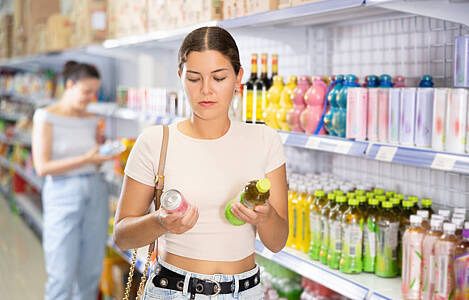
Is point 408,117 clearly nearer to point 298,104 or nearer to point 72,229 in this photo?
point 298,104

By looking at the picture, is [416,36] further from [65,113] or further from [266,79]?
[65,113]

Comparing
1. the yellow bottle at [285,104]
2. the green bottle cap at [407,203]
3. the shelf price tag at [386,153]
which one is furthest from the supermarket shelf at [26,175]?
the shelf price tag at [386,153]

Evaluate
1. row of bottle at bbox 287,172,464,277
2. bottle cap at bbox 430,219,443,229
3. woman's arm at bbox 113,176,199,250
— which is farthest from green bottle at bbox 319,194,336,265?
woman's arm at bbox 113,176,199,250

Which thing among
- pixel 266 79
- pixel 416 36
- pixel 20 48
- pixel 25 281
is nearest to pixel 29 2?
pixel 20 48

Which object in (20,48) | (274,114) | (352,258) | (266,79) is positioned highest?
(20,48)

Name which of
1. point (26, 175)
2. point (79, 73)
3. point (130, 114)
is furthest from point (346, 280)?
point (26, 175)

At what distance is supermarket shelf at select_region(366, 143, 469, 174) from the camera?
66.8 inches

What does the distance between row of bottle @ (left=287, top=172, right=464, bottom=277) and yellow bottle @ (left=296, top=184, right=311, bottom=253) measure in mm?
89

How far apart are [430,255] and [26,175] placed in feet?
21.9

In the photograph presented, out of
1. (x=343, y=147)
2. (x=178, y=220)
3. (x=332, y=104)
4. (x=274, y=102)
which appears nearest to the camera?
(x=178, y=220)

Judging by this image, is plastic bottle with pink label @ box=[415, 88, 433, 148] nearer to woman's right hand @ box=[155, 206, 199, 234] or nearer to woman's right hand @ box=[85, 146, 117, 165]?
woman's right hand @ box=[155, 206, 199, 234]

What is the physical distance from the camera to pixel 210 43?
63.4 inches

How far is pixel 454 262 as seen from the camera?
1.84m

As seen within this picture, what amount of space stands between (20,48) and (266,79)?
5899mm
